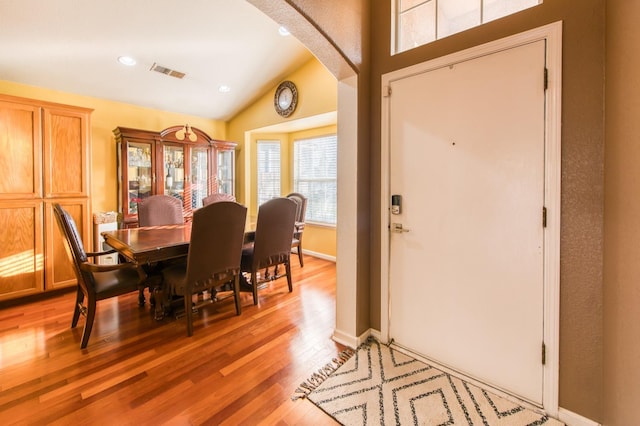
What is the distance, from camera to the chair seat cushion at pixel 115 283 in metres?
2.14

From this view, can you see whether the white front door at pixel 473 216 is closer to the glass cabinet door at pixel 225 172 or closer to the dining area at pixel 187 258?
the dining area at pixel 187 258

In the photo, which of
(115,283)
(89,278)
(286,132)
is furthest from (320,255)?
(89,278)

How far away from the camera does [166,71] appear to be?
141 inches

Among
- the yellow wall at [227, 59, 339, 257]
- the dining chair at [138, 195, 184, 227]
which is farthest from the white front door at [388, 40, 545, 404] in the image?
the dining chair at [138, 195, 184, 227]

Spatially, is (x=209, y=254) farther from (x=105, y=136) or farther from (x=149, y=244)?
(x=105, y=136)

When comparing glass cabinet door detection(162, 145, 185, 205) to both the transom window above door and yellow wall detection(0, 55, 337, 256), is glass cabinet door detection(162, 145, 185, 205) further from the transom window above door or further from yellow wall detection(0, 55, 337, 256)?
the transom window above door

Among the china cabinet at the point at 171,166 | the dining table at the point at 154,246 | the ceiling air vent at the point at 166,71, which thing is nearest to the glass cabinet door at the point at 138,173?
the china cabinet at the point at 171,166

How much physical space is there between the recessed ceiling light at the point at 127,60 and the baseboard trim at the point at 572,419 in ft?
15.5

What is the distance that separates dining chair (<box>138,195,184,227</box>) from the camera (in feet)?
10.9

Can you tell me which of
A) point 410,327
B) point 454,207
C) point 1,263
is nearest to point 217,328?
point 410,327

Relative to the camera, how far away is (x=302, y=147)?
16.7 ft

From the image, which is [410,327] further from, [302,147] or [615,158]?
[302,147]

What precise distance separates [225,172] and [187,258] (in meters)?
2.78

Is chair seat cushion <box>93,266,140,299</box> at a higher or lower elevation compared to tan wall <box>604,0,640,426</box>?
lower
